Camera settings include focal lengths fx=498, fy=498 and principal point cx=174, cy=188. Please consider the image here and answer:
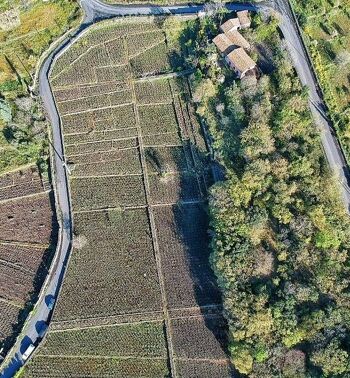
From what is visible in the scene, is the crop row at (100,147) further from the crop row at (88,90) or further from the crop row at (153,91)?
the crop row at (88,90)

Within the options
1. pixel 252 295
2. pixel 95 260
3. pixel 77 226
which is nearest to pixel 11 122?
pixel 77 226

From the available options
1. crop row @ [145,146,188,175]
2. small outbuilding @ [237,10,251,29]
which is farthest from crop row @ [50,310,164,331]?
small outbuilding @ [237,10,251,29]

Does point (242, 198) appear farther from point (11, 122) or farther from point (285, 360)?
point (11, 122)

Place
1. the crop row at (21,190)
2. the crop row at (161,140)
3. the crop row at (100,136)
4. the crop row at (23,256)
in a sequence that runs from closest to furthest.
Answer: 1. the crop row at (23,256)
2. the crop row at (21,190)
3. the crop row at (161,140)
4. the crop row at (100,136)

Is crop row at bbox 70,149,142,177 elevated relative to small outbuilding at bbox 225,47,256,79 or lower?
lower

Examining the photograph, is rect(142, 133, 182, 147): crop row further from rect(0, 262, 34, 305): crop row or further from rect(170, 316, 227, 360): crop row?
rect(170, 316, 227, 360): crop row

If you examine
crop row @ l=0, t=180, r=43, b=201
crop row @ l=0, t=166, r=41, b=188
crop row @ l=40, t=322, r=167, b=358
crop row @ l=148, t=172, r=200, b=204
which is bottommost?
crop row @ l=40, t=322, r=167, b=358

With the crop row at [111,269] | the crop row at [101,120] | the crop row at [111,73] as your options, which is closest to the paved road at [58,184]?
the crop row at [111,269]
